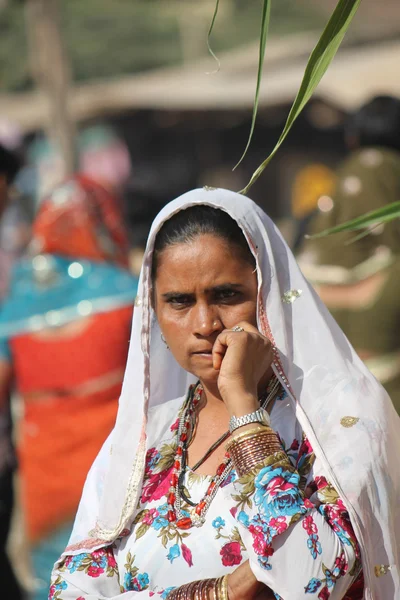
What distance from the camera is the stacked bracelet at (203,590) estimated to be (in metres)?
2.07

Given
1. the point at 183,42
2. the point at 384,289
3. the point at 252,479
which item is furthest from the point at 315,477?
the point at 183,42

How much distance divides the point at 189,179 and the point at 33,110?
6.64 ft

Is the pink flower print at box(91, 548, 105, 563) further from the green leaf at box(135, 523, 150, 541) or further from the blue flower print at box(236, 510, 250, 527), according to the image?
the blue flower print at box(236, 510, 250, 527)

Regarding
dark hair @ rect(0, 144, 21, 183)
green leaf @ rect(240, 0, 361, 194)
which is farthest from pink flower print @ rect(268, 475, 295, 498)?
dark hair @ rect(0, 144, 21, 183)

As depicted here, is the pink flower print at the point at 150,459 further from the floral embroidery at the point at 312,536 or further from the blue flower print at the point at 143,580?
the floral embroidery at the point at 312,536

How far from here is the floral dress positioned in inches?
77.2

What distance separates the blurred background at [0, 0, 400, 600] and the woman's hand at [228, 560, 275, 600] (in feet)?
8.26

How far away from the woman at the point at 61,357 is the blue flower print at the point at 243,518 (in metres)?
2.73

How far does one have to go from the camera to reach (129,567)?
7.47ft

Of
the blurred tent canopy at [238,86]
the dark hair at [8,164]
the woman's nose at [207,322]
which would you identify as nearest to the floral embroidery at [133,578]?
the woman's nose at [207,322]

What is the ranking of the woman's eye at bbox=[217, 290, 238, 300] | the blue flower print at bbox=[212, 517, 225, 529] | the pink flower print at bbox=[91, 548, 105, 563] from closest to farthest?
1. the blue flower print at bbox=[212, 517, 225, 529]
2. the woman's eye at bbox=[217, 290, 238, 300]
3. the pink flower print at bbox=[91, 548, 105, 563]

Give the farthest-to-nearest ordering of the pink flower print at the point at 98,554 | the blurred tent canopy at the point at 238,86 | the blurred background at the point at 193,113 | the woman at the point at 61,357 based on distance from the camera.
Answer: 1. the blurred background at the point at 193,113
2. the blurred tent canopy at the point at 238,86
3. the woman at the point at 61,357
4. the pink flower print at the point at 98,554

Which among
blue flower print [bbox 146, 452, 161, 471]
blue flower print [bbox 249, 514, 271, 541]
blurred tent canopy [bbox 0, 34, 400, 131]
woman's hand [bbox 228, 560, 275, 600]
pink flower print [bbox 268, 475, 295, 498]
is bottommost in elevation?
woman's hand [bbox 228, 560, 275, 600]

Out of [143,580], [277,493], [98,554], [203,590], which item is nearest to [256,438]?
[277,493]
